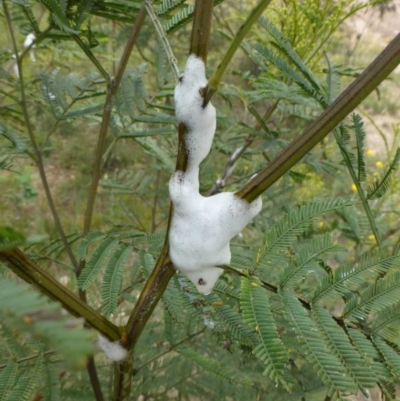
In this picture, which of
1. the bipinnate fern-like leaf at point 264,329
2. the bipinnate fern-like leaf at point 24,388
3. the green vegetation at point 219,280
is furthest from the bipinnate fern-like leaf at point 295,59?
the bipinnate fern-like leaf at point 24,388

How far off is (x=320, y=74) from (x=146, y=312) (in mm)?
1051

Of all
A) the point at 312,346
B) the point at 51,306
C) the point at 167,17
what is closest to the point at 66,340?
the point at 51,306

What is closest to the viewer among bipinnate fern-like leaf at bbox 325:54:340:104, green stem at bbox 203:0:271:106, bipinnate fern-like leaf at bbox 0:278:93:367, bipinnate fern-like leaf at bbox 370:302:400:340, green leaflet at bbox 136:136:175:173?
bipinnate fern-like leaf at bbox 0:278:93:367

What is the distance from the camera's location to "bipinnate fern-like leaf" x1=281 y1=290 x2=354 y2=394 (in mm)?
418

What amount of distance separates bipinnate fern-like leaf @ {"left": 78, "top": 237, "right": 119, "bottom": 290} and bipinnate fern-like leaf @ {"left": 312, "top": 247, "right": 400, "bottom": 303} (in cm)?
32

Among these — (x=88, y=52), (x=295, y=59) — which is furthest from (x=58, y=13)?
(x=295, y=59)

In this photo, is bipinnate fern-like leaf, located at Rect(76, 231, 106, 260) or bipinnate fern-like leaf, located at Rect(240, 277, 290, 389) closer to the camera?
bipinnate fern-like leaf, located at Rect(240, 277, 290, 389)

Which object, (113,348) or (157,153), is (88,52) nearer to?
(113,348)

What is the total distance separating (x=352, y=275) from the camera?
538 millimetres

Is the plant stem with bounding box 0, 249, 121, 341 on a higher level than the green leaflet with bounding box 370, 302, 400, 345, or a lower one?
lower

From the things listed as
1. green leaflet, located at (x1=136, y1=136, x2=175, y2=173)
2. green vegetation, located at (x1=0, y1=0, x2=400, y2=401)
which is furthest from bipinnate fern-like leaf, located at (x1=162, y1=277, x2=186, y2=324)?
green leaflet, located at (x1=136, y1=136, x2=175, y2=173)

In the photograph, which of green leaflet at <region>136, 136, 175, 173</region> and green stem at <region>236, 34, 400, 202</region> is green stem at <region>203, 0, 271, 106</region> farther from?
green leaflet at <region>136, 136, 175, 173</region>

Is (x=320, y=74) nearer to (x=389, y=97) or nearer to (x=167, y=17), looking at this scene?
(x=167, y=17)

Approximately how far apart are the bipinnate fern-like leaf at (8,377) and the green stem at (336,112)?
1.46ft
